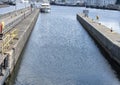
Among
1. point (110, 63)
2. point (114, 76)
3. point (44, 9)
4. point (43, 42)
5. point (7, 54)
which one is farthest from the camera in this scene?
point (44, 9)

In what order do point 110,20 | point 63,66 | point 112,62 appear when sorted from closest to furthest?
1. point 63,66
2. point 112,62
3. point 110,20

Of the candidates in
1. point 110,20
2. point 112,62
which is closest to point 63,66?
point 112,62

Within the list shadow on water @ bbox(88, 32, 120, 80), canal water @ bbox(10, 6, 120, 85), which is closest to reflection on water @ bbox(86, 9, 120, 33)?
shadow on water @ bbox(88, 32, 120, 80)

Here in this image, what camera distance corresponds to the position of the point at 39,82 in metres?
23.5

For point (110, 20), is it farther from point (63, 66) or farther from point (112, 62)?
point (63, 66)

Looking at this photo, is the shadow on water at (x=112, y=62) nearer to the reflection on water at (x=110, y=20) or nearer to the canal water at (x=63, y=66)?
the canal water at (x=63, y=66)

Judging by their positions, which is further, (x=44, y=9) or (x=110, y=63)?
(x=44, y=9)

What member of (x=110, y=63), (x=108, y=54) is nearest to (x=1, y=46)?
(x=110, y=63)

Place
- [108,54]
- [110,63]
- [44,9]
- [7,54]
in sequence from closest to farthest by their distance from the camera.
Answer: [7,54]
[110,63]
[108,54]
[44,9]

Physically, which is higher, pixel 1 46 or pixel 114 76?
pixel 1 46

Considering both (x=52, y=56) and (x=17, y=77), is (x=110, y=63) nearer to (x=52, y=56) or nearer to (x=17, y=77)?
(x=52, y=56)

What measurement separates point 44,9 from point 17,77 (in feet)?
322

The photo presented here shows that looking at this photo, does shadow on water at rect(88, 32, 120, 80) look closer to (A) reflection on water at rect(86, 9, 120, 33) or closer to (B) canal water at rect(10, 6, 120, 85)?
(B) canal water at rect(10, 6, 120, 85)

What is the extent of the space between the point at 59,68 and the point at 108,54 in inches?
349
